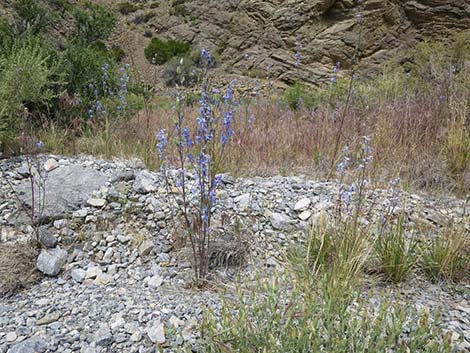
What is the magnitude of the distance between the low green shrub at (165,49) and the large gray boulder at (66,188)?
62.9 feet

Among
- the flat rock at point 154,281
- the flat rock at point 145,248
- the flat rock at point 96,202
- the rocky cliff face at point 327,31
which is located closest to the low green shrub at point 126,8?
the rocky cliff face at point 327,31

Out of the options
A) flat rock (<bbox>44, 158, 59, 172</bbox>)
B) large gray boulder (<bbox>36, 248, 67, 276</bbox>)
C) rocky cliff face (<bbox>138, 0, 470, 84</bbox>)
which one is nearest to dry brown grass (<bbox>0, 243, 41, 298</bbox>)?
large gray boulder (<bbox>36, 248, 67, 276</bbox>)

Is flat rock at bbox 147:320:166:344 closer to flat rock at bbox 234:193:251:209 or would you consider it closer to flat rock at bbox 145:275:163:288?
flat rock at bbox 145:275:163:288

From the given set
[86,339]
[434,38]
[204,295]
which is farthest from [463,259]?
[434,38]

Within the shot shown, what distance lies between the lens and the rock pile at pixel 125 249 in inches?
56.3

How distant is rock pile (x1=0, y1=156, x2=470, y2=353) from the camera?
56.3 inches

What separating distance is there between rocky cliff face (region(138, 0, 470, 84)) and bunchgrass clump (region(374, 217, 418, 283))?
45.8 feet

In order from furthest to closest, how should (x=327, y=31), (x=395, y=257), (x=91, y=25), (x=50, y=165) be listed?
1. (x=327, y=31)
2. (x=91, y=25)
3. (x=50, y=165)
4. (x=395, y=257)

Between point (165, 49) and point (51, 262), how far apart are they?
835 inches

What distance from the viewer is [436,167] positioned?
3.08m

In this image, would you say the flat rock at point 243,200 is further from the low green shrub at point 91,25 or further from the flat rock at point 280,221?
the low green shrub at point 91,25

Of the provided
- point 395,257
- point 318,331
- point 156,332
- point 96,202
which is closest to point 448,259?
point 395,257

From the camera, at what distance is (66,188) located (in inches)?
102

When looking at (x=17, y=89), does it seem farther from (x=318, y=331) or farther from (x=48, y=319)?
(x=318, y=331)
